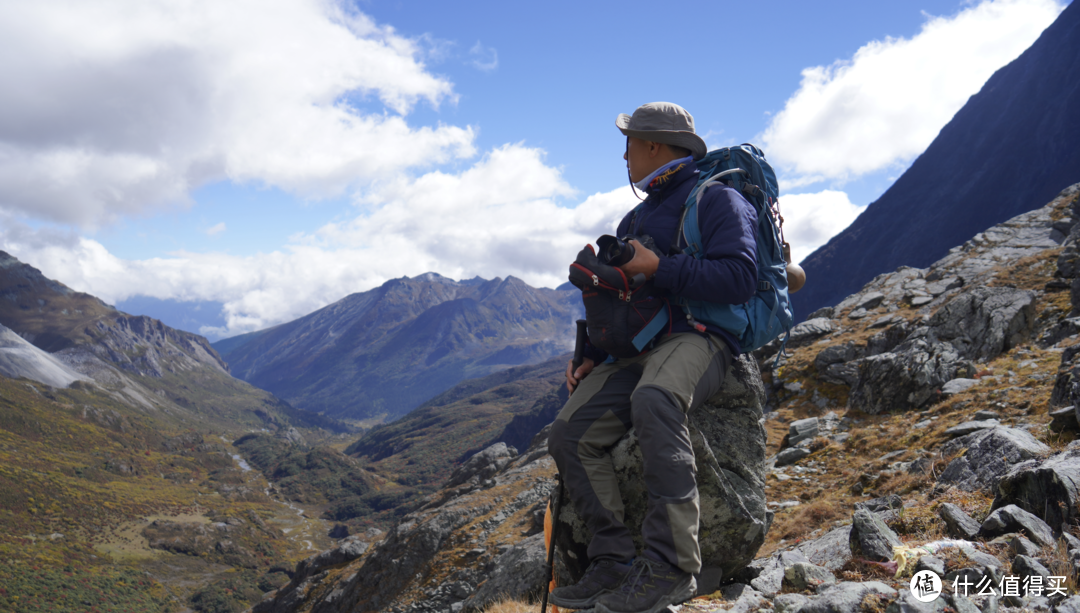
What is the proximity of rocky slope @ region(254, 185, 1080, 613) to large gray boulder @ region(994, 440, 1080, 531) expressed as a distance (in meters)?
0.02

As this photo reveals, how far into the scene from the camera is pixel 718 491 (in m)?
5.14

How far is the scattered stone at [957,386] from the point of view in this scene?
547 inches

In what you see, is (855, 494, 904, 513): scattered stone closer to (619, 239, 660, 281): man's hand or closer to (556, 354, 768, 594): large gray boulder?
(556, 354, 768, 594): large gray boulder

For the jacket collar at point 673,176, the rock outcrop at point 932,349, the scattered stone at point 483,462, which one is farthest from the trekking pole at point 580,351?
the scattered stone at point 483,462

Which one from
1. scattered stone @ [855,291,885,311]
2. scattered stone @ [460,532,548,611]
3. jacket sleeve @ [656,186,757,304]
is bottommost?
scattered stone @ [460,532,548,611]

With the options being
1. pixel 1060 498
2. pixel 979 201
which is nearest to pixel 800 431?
pixel 1060 498

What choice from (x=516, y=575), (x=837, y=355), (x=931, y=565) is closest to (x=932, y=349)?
(x=837, y=355)

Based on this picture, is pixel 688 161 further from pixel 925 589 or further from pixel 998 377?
pixel 998 377

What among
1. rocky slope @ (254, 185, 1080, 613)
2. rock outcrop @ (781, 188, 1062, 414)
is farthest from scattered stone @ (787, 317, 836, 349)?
rock outcrop @ (781, 188, 1062, 414)

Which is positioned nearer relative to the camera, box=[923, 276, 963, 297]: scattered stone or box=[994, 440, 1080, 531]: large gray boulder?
box=[994, 440, 1080, 531]: large gray boulder

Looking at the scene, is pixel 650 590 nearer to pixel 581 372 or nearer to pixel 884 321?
pixel 581 372

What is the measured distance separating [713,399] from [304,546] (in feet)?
751

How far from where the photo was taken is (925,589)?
395cm

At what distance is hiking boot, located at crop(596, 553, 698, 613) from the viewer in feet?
12.3
